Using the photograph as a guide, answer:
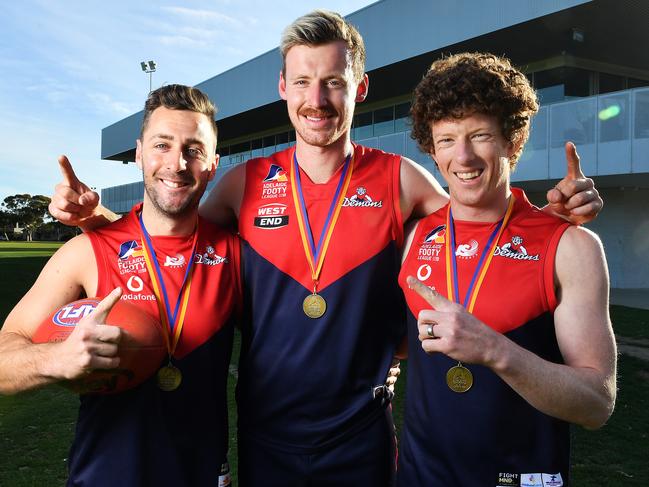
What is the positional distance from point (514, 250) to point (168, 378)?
1.65 m

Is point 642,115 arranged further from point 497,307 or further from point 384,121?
point 497,307

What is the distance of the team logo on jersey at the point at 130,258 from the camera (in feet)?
9.09

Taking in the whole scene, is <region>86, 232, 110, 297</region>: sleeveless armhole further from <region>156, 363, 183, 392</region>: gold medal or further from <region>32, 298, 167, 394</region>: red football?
<region>156, 363, 183, 392</region>: gold medal

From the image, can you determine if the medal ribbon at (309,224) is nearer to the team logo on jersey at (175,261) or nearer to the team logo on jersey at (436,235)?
the team logo on jersey at (436,235)

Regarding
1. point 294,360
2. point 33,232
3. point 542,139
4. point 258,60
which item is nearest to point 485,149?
point 294,360

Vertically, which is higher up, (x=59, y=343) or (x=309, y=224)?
(x=309, y=224)

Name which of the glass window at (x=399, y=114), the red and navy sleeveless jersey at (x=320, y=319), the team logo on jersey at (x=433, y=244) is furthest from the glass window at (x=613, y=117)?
the team logo on jersey at (x=433, y=244)

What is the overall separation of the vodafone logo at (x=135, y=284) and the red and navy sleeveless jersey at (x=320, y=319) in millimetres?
550

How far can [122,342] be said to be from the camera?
2270 mm

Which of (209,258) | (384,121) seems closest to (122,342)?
(209,258)

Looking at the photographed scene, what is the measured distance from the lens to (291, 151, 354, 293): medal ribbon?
9.80ft

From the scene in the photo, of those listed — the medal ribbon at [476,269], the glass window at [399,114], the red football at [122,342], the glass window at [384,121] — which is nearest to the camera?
the red football at [122,342]

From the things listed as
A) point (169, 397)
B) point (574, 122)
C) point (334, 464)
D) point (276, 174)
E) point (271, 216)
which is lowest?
point (334, 464)

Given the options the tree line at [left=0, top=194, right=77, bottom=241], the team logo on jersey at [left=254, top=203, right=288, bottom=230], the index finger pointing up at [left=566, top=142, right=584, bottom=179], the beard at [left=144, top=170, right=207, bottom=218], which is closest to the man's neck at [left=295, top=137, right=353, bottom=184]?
the team logo on jersey at [left=254, top=203, right=288, bottom=230]
